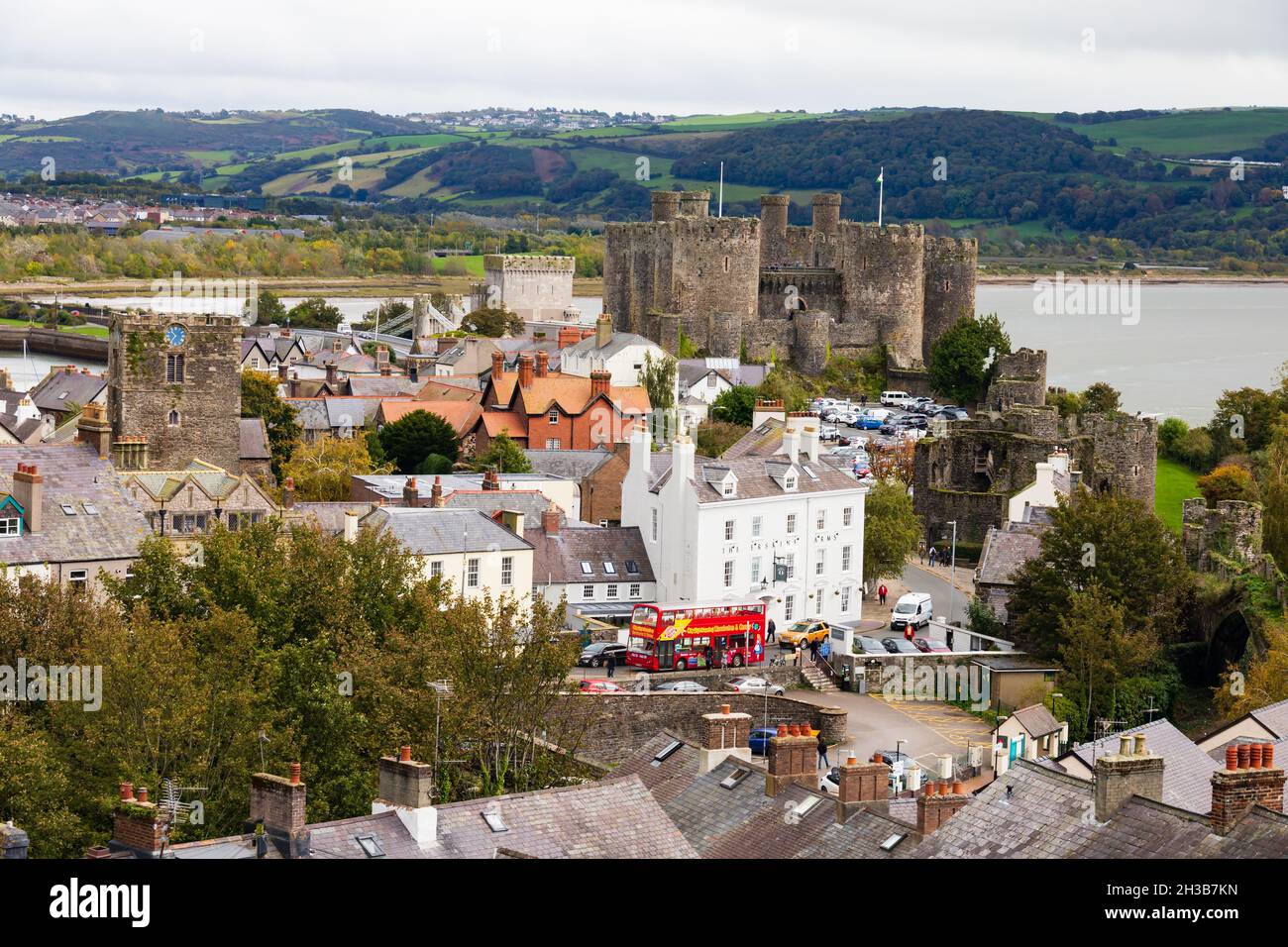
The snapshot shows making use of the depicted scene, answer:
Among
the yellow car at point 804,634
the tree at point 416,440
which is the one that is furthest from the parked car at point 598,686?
the tree at point 416,440

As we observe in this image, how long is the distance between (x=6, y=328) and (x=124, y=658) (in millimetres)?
97771

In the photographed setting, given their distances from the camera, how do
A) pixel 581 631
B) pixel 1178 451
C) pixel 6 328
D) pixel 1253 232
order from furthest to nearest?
pixel 1253 232 → pixel 6 328 → pixel 1178 451 → pixel 581 631

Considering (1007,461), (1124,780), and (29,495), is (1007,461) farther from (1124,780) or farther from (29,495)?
(1124,780)

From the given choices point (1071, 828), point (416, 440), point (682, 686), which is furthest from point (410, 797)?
point (416, 440)

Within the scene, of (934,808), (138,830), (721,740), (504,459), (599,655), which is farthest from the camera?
(504,459)

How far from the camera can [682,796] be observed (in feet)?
68.0

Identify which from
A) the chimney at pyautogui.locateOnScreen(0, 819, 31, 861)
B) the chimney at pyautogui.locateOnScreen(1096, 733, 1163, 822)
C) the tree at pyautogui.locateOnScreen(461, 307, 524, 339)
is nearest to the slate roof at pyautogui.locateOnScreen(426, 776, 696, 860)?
the chimney at pyautogui.locateOnScreen(0, 819, 31, 861)

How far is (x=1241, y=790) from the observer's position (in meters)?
15.6

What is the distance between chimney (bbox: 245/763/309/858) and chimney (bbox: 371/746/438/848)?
0.83 meters

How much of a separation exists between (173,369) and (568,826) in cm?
2730

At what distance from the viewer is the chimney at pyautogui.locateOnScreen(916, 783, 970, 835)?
1814 centimetres

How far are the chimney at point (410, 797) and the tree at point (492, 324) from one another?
65.2m
